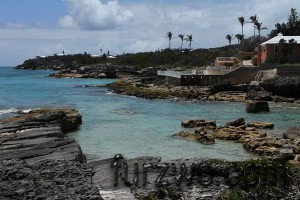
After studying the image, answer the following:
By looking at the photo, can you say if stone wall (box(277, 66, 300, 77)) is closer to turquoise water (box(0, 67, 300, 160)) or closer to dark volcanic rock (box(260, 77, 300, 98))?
dark volcanic rock (box(260, 77, 300, 98))

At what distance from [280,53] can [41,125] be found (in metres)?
50.4

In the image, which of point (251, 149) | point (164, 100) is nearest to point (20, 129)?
point (251, 149)

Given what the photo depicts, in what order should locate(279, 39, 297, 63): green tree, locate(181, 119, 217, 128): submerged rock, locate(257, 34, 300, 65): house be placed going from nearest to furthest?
locate(181, 119, 217, 128): submerged rock → locate(279, 39, 297, 63): green tree → locate(257, 34, 300, 65): house

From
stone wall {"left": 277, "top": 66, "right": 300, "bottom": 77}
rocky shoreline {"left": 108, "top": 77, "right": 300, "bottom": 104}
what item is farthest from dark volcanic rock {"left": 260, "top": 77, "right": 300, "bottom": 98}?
stone wall {"left": 277, "top": 66, "right": 300, "bottom": 77}

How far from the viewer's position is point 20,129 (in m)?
25.4

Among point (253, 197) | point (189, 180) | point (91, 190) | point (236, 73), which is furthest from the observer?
point (236, 73)

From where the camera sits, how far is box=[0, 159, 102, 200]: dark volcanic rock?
10703 mm

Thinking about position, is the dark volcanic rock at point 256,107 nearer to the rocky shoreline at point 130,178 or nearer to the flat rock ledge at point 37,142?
the flat rock ledge at point 37,142

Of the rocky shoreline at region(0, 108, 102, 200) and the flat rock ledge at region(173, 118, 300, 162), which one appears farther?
the flat rock ledge at region(173, 118, 300, 162)

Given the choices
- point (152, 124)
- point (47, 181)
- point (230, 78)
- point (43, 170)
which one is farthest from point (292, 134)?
point (230, 78)

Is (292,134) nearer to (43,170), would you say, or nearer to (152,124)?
(152,124)

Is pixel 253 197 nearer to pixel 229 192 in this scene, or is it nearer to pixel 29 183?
pixel 229 192

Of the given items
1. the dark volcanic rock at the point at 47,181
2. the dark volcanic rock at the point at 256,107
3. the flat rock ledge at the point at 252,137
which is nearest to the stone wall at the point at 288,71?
the dark volcanic rock at the point at 256,107

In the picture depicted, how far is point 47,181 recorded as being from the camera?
39.2 feet
